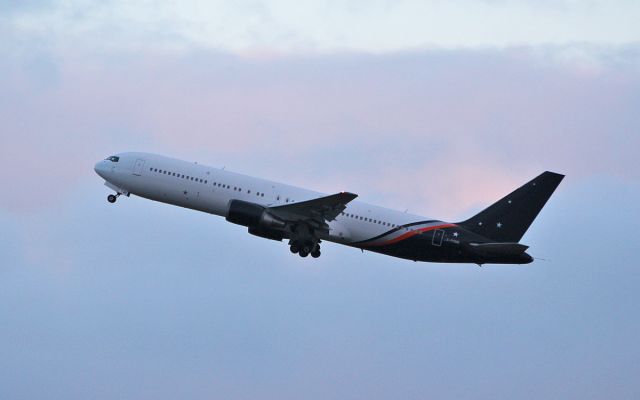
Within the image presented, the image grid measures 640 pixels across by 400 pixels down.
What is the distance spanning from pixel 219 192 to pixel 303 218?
5.81 metres

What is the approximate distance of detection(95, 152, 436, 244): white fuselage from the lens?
7825 cm

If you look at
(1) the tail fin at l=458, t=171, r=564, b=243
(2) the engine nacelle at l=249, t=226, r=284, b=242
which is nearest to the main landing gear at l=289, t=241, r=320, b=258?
(2) the engine nacelle at l=249, t=226, r=284, b=242

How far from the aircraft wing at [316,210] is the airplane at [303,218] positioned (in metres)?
0.07

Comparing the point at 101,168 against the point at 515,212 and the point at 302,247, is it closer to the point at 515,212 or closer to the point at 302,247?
the point at 302,247

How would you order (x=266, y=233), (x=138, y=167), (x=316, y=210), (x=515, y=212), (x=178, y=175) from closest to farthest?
(x=316, y=210), (x=266, y=233), (x=178, y=175), (x=138, y=167), (x=515, y=212)

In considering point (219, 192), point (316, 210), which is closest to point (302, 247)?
point (316, 210)

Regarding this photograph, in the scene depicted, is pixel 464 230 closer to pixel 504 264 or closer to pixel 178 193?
pixel 504 264

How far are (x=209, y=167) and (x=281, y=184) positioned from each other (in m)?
4.96

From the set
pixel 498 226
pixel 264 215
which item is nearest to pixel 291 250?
pixel 264 215

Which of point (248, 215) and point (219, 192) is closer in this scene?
point (248, 215)

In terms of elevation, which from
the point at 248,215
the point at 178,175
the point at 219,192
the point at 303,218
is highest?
the point at 178,175

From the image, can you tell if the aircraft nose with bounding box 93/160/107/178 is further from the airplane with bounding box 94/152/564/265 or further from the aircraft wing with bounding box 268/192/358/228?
the aircraft wing with bounding box 268/192/358/228

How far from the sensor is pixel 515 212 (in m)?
81.2

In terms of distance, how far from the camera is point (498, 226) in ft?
266
